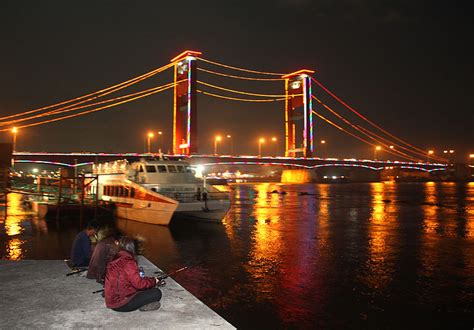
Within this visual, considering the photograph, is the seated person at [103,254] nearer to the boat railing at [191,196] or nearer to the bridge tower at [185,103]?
the boat railing at [191,196]

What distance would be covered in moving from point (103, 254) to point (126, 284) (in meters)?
2.14

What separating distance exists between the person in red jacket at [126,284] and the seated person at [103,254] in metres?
1.65

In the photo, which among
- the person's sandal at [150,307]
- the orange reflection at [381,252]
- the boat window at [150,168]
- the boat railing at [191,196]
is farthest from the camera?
the boat window at [150,168]

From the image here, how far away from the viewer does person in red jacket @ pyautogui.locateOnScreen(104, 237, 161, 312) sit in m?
6.51

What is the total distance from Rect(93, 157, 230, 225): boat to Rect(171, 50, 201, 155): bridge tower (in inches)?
2272

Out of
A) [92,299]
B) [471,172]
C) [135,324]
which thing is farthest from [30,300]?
[471,172]

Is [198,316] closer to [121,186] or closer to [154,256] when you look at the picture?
[154,256]

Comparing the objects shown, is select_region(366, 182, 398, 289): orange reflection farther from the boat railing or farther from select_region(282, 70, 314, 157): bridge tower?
select_region(282, 70, 314, 157): bridge tower

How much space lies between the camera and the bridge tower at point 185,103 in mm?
85375

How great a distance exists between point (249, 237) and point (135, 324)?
1414 centimetres

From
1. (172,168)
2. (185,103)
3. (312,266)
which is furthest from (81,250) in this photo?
(185,103)

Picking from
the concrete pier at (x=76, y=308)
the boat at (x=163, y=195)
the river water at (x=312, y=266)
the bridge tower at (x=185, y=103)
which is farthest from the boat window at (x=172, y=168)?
the bridge tower at (x=185, y=103)

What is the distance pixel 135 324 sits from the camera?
6332mm

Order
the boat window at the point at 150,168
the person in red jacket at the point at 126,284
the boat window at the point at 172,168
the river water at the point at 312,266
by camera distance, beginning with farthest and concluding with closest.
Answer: the boat window at the point at 172,168 → the boat window at the point at 150,168 → the river water at the point at 312,266 → the person in red jacket at the point at 126,284
